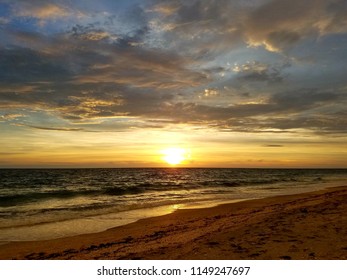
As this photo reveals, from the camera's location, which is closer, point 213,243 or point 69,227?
point 213,243

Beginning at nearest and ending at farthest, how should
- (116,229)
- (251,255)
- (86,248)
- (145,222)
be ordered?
(251,255) → (86,248) → (116,229) → (145,222)

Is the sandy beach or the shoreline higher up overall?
the sandy beach

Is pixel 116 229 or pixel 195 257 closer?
pixel 195 257

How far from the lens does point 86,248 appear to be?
10.5 m

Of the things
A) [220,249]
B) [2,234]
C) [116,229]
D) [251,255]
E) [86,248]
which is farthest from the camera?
[116,229]

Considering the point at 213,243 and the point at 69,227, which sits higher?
the point at 213,243

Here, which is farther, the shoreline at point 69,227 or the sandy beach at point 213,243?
the shoreline at point 69,227

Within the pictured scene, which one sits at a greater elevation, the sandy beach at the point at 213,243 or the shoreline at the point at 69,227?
the sandy beach at the point at 213,243

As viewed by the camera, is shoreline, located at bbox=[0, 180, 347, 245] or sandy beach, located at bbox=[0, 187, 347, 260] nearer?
sandy beach, located at bbox=[0, 187, 347, 260]

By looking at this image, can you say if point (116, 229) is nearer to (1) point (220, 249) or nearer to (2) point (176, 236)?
(2) point (176, 236)

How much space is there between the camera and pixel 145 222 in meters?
16.1

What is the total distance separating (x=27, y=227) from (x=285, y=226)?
11678 mm
